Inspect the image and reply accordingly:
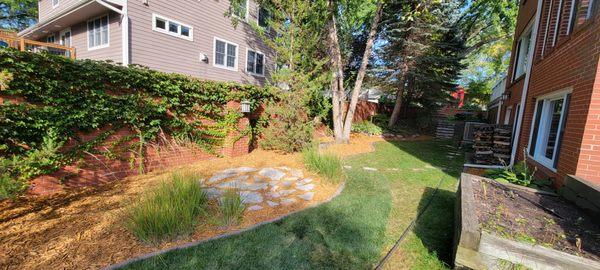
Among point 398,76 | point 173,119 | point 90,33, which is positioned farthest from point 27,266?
point 398,76

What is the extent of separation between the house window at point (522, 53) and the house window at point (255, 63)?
1075 cm

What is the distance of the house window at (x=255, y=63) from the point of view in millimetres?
12781

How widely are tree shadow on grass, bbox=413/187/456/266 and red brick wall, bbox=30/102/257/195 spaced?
199 inches

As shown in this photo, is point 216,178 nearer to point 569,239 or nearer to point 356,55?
point 569,239

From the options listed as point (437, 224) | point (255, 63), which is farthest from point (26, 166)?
point (255, 63)

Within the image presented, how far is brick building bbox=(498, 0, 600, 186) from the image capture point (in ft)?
10.8

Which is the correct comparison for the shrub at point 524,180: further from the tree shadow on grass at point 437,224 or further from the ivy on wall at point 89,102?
the ivy on wall at point 89,102

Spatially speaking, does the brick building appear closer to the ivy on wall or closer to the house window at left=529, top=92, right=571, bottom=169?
the house window at left=529, top=92, right=571, bottom=169

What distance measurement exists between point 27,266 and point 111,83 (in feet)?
10.4

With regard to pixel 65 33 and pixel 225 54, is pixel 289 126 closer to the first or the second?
pixel 225 54

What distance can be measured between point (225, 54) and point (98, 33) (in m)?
4.70

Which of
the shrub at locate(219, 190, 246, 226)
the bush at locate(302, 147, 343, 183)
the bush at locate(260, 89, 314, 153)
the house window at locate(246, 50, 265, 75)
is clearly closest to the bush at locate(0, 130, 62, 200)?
the shrub at locate(219, 190, 246, 226)

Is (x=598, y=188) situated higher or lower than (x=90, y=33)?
lower

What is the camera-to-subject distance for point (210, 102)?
626 centimetres
